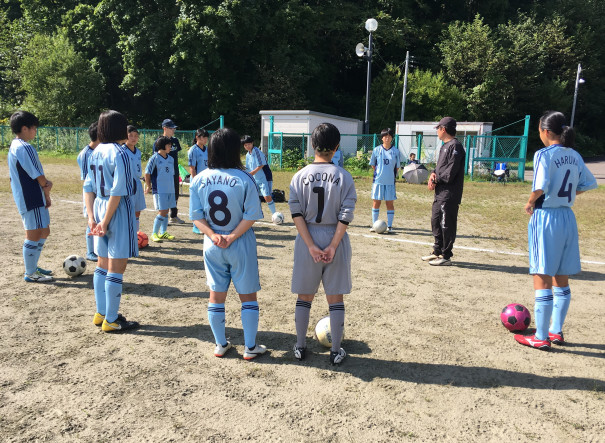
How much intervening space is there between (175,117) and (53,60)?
10.2 meters

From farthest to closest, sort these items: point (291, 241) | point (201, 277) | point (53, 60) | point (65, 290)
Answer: point (53, 60)
point (291, 241)
point (201, 277)
point (65, 290)

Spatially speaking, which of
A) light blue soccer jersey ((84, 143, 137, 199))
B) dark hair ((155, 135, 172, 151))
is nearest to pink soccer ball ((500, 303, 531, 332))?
light blue soccer jersey ((84, 143, 137, 199))

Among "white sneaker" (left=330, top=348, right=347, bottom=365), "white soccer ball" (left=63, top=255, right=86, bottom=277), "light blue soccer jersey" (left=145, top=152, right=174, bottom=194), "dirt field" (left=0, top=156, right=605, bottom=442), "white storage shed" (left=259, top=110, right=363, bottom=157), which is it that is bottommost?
"dirt field" (left=0, top=156, right=605, bottom=442)

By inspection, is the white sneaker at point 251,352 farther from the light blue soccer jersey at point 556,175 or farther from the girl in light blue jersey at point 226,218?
the light blue soccer jersey at point 556,175

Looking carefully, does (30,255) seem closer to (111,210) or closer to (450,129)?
(111,210)

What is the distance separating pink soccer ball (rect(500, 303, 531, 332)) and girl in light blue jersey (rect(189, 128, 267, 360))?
109 inches

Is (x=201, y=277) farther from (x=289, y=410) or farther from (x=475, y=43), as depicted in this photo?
(x=475, y=43)

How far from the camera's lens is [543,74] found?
41.7 meters

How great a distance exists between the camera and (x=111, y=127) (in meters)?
4.41

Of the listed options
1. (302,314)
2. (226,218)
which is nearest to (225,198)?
A: (226,218)

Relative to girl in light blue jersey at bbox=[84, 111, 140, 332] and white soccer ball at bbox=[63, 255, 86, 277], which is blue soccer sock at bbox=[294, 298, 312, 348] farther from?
white soccer ball at bbox=[63, 255, 86, 277]

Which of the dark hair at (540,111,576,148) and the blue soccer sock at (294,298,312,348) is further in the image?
the dark hair at (540,111,576,148)

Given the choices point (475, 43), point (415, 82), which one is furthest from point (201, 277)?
point (475, 43)

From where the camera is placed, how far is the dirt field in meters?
3.13
